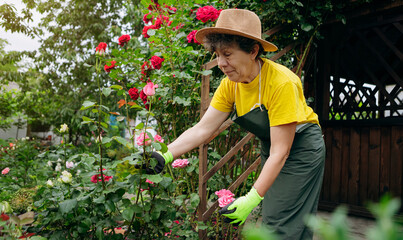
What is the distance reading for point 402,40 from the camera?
462 cm

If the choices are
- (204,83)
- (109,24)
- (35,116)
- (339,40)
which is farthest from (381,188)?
(35,116)

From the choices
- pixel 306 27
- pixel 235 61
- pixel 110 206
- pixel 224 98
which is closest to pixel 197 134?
pixel 224 98

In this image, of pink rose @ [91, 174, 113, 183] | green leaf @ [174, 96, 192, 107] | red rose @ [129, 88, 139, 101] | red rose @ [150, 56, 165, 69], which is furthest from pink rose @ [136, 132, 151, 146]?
red rose @ [129, 88, 139, 101]

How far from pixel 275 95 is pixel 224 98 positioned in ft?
1.32

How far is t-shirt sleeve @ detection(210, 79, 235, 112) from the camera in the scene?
1.80 metres

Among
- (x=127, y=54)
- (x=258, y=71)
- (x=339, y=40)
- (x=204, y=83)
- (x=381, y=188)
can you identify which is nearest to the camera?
(x=258, y=71)

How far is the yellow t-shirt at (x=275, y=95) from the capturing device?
1.44m

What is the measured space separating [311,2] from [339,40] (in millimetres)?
1419

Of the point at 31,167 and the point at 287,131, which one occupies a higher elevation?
the point at 287,131

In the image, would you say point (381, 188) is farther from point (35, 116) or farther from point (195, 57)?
point (35, 116)

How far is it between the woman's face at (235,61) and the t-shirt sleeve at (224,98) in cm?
25

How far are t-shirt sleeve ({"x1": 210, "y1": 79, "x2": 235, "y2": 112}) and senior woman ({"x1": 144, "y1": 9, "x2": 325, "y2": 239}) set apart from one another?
0.03 meters

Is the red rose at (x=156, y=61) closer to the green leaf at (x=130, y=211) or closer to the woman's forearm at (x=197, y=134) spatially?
the woman's forearm at (x=197, y=134)

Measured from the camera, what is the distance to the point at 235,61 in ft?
4.93
